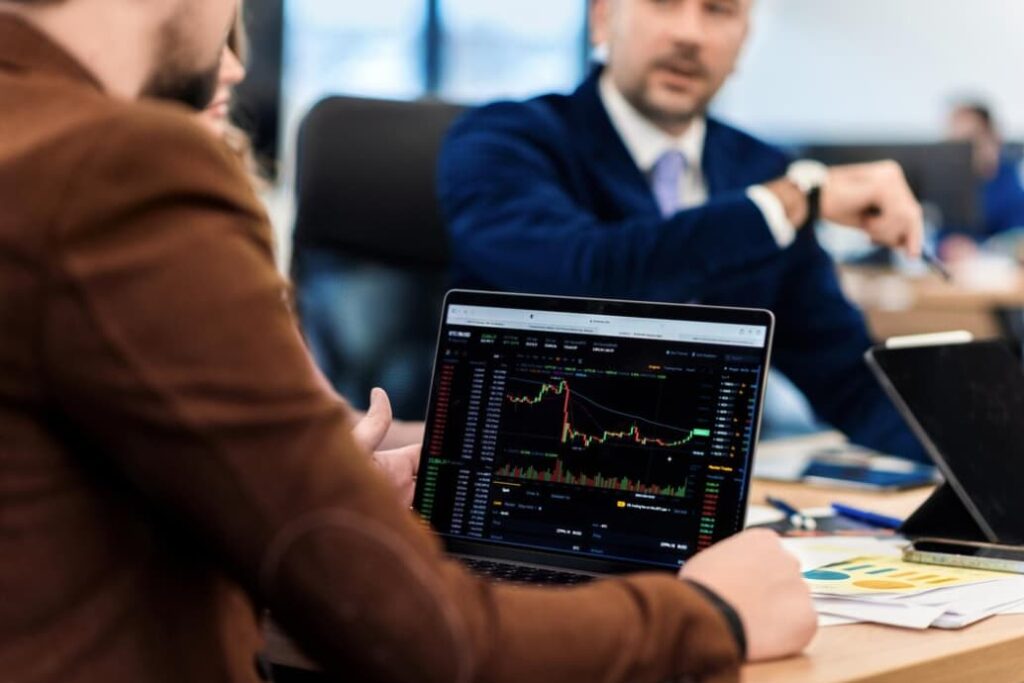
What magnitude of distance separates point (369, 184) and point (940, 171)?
111 inches

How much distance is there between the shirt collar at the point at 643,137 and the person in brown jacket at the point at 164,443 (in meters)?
1.32

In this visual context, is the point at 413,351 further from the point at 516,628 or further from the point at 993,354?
the point at 516,628

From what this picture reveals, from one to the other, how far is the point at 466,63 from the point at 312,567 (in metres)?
6.52

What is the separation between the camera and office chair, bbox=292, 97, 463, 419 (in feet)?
6.20

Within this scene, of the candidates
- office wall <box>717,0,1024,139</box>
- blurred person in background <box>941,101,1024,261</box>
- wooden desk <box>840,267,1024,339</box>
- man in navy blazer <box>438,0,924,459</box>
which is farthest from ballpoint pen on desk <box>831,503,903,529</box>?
office wall <box>717,0,1024,139</box>

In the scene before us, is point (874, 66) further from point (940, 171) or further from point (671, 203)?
point (671, 203)

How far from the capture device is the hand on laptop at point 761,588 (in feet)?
2.70

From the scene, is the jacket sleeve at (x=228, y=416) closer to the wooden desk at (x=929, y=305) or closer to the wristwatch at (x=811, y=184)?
the wristwatch at (x=811, y=184)

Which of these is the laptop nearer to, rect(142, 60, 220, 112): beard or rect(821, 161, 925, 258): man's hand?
rect(142, 60, 220, 112): beard

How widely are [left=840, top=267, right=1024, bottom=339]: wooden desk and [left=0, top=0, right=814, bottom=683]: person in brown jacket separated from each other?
11.6ft

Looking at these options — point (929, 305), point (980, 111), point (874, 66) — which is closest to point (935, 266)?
point (929, 305)

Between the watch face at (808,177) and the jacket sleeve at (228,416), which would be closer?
the jacket sleeve at (228,416)

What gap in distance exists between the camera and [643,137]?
200cm

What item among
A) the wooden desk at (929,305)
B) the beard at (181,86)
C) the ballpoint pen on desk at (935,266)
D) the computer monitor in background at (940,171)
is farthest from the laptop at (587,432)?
the computer monitor in background at (940,171)
